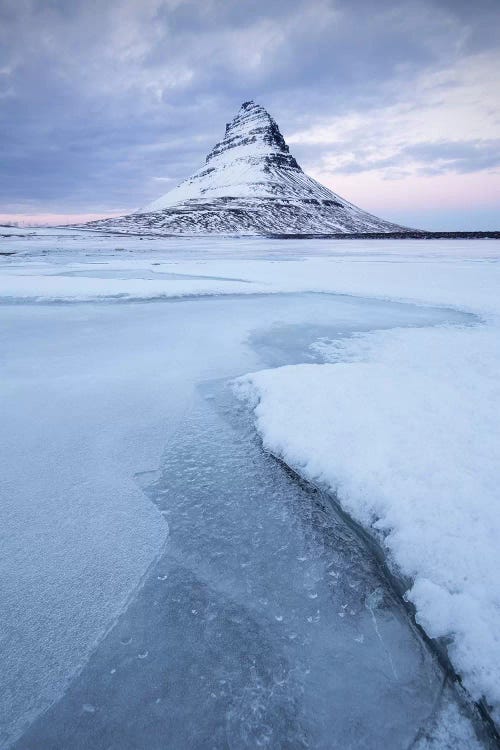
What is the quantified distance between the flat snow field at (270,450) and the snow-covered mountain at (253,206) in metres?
97.7

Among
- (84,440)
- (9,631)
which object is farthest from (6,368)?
(9,631)

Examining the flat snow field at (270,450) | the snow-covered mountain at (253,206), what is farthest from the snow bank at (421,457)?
the snow-covered mountain at (253,206)

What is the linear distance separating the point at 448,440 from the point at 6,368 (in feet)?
14.8

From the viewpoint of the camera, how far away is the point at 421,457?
2.52m

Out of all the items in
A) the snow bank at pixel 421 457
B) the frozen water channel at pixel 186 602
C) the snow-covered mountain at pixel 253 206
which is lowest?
the frozen water channel at pixel 186 602

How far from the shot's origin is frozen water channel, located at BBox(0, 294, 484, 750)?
144 centimetres

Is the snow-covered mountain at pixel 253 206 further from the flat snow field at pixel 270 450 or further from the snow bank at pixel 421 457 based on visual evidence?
the snow bank at pixel 421 457

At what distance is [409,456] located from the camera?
8.35 ft

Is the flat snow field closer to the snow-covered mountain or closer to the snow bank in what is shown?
the snow bank

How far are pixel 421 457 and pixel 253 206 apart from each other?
5858 inches

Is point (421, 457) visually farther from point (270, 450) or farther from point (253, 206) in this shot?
point (253, 206)

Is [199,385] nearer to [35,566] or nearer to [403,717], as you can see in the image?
[35,566]

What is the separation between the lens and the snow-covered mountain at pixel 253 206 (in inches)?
4478

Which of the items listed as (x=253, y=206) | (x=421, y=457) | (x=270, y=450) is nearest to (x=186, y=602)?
(x=270, y=450)
